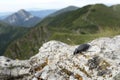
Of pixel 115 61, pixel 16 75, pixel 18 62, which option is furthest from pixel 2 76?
pixel 115 61

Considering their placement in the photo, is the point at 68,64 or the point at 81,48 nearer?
the point at 68,64

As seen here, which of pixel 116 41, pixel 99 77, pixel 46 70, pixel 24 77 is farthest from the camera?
pixel 116 41

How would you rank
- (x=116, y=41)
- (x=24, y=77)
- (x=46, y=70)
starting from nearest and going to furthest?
(x=46, y=70) < (x=24, y=77) < (x=116, y=41)

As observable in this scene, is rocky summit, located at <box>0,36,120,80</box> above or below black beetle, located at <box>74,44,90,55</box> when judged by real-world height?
below

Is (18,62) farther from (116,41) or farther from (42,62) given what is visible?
(116,41)

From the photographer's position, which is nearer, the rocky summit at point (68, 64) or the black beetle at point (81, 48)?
the rocky summit at point (68, 64)

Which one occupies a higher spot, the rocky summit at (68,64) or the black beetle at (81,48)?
the black beetle at (81,48)

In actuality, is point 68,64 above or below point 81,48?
below

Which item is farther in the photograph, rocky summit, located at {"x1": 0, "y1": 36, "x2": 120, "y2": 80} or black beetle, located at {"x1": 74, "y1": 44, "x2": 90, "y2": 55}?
black beetle, located at {"x1": 74, "y1": 44, "x2": 90, "y2": 55}
